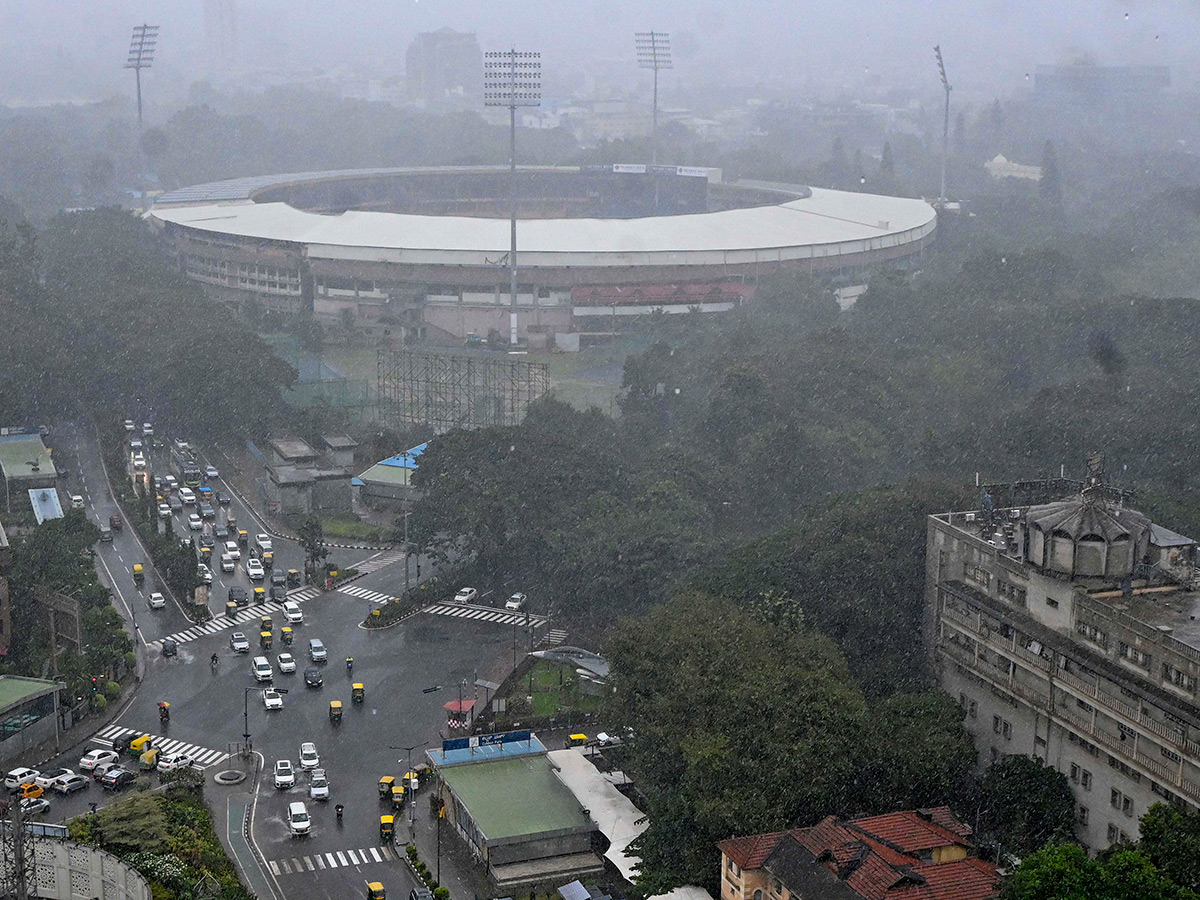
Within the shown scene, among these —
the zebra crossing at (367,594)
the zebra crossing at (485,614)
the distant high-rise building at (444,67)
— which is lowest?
the zebra crossing at (485,614)

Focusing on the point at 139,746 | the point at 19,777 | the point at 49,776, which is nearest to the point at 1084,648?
the point at 139,746

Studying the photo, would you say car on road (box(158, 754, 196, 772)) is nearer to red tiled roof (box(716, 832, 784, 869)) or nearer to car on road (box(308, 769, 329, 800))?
car on road (box(308, 769, 329, 800))

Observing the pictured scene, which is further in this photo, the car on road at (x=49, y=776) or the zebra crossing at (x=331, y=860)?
the car on road at (x=49, y=776)

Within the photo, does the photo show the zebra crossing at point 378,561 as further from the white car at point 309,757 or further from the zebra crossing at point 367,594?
the white car at point 309,757

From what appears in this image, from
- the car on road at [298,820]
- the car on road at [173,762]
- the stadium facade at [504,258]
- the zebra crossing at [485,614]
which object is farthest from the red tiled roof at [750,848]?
the stadium facade at [504,258]

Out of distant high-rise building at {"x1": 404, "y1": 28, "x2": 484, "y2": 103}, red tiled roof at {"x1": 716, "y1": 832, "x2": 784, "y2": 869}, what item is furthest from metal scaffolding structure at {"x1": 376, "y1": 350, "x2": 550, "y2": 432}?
distant high-rise building at {"x1": 404, "y1": 28, "x2": 484, "y2": 103}

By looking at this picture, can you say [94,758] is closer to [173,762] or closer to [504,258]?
[173,762]
